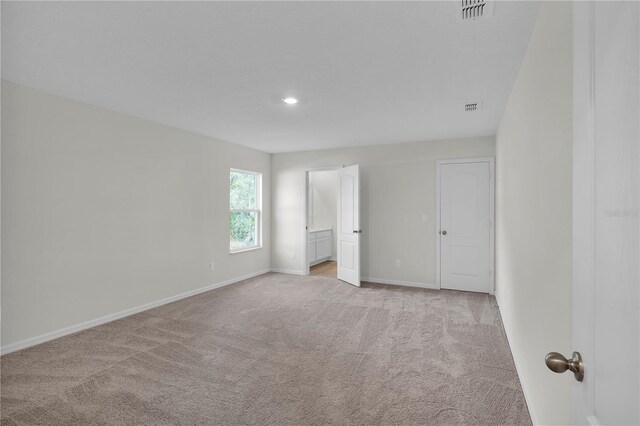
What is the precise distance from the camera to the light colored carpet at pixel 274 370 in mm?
2068

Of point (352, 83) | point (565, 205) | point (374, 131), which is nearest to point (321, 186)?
point (374, 131)

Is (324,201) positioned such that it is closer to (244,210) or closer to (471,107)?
(244,210)

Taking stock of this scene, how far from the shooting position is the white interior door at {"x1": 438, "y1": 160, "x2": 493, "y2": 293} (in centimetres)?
489

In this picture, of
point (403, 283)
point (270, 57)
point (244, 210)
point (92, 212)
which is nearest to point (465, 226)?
point (403, 283)

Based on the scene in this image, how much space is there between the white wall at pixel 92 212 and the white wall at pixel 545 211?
3937mm

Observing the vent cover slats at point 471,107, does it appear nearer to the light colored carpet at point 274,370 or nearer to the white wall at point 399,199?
the white wall at point 399,199

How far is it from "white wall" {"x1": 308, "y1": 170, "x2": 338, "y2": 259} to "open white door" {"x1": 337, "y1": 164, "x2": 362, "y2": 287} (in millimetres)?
2508

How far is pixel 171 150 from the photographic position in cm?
443

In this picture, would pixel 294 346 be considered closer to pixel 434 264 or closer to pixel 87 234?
pixel 87 234

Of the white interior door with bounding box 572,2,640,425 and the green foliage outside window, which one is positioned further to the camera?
the green foliage outside window

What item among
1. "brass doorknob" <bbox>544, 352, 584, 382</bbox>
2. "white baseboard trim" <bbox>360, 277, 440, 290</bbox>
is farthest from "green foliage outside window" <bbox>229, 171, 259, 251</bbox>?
"brass doorknob" <bbox>544, 352, 584, 382</bbox>

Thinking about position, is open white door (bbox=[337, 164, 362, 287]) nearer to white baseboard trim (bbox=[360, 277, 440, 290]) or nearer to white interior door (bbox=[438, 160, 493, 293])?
white baseboard trim (bbox=[360, 277, 440, 290])

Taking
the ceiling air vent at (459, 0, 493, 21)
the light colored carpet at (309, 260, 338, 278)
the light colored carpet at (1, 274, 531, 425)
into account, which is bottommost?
the light colored carpet at (1, 274, 531, 425)

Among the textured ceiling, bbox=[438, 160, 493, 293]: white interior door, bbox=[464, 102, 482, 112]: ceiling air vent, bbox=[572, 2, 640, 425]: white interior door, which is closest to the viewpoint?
bbox=[572, 2, 640, 425]: white interior door
